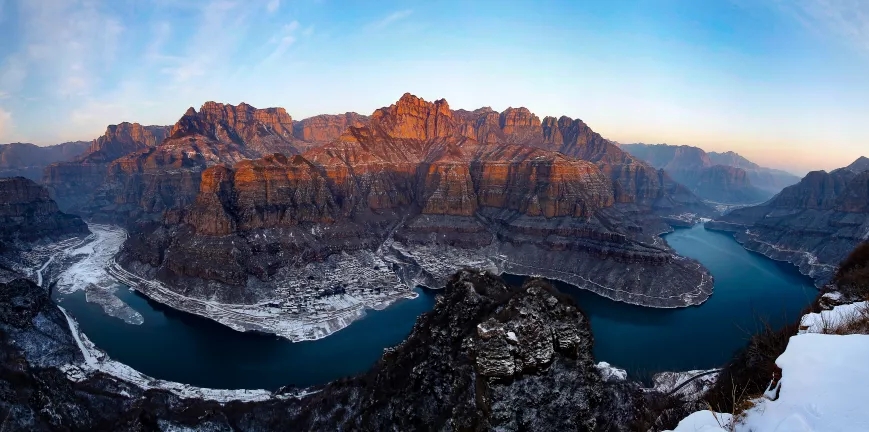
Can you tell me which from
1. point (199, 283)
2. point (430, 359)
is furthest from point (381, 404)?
point (199, 283)

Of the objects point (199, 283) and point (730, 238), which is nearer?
point (199, 283)

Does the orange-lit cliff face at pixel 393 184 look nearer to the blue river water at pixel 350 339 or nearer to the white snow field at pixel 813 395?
the blue river water at pixel 350 339

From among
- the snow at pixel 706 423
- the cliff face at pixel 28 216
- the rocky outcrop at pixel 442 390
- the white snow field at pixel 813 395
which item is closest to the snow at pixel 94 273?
the cliff face at pixel 28 216

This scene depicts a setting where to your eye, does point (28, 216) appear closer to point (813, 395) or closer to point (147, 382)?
point (147, 382)

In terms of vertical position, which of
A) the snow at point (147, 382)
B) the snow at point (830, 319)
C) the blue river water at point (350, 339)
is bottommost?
the blue river water at point (350, 339)

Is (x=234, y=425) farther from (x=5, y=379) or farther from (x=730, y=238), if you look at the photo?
(x=730, y=238)

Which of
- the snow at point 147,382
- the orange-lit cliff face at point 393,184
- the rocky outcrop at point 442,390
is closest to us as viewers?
the rocky outcrop at point 442,390
